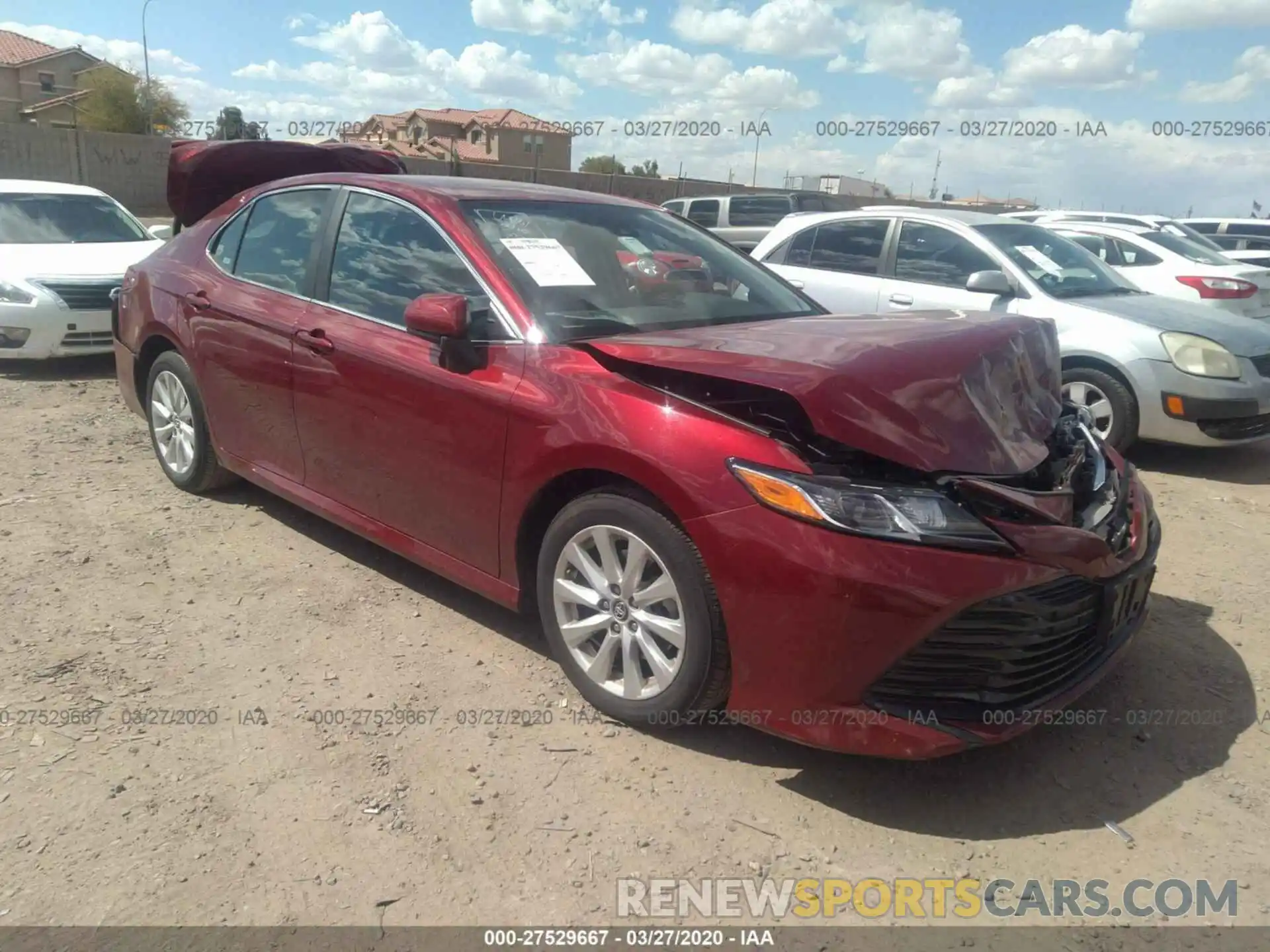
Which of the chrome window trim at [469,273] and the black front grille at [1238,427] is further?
the black front grille at [1238,427]

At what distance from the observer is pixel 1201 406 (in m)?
5.76

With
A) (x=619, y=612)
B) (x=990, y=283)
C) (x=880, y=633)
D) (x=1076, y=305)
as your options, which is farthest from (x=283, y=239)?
(x=1076, y=305)

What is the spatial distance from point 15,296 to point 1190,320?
28.1 ft

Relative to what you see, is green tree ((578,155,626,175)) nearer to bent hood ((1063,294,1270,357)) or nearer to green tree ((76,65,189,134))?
green tree ((76,65,189,134))

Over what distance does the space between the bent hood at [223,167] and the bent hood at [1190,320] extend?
16.2ft

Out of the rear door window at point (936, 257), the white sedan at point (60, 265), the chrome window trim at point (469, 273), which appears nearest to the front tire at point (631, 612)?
the chrome window trim at point (469, 273)

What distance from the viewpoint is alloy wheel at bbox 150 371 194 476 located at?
4.70m

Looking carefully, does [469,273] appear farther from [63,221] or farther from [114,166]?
[114,166]

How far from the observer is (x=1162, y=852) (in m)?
2.46

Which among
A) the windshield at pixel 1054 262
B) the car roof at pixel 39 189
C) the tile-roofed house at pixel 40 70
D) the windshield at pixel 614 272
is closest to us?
the windshield at pixel 614 272

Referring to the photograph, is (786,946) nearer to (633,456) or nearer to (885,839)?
(885,839)

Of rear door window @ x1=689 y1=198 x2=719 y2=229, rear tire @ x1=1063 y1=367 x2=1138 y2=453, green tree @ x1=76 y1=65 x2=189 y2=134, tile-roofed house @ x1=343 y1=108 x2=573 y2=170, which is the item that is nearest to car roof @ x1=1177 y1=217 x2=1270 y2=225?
rear door window @ x1=689 y1=198 x2=719 y2=229

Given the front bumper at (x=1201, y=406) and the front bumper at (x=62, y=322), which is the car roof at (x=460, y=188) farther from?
the front bumper at (x=62, y=322)

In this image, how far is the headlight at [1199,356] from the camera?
5.81 metres
